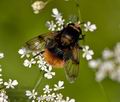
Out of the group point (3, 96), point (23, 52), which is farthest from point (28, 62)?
point (3, 96)

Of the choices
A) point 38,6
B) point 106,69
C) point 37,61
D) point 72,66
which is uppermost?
point 38,6

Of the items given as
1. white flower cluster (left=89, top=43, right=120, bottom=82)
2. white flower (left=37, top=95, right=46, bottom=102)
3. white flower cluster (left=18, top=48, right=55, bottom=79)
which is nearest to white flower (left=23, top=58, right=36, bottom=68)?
white flower cluster (left=18, top=48, right=55, bottom=79)

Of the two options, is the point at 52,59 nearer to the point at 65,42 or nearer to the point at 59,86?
the point at 65,42

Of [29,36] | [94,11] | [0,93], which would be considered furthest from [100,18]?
[0,93]

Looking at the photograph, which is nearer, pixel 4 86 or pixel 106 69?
pixel 106 69

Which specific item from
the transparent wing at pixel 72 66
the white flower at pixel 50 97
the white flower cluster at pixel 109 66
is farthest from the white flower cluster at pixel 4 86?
the white flower cluster at pixel 109 66

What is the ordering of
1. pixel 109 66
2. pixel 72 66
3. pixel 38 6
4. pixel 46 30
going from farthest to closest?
pixel 46 30 → pixel 38 6 → pixel 72 66 → pixel 109 66
